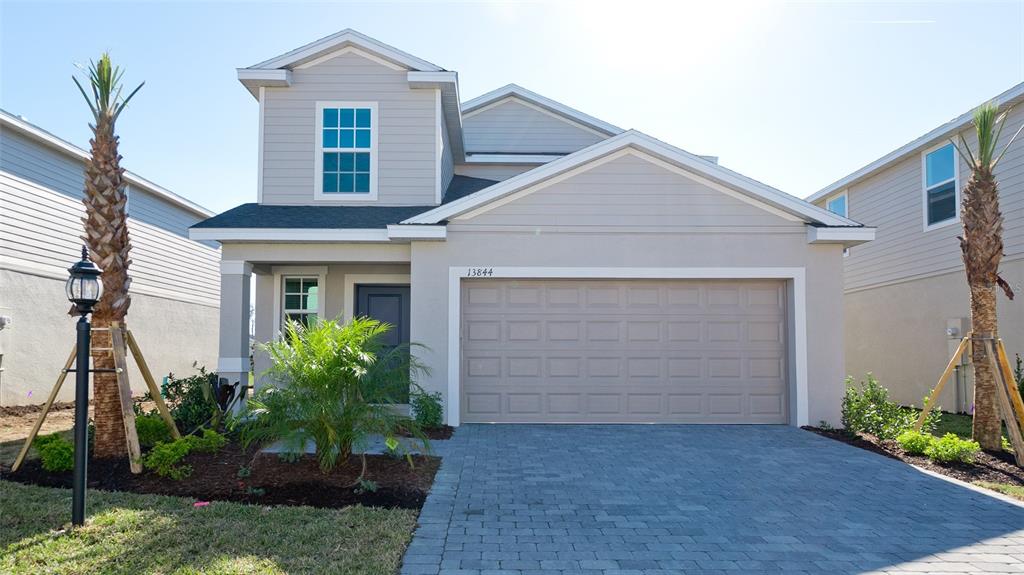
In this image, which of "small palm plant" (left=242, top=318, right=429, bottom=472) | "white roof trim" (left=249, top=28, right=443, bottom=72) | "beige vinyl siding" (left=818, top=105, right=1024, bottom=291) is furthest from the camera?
"white roof trim" (left=249, top=28, right=443, bottom=72)

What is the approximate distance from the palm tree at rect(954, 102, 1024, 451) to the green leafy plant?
9660mm

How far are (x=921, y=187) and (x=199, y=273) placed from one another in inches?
767

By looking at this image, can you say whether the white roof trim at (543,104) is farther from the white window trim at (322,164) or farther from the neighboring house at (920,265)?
the neighboring house at (920,265)

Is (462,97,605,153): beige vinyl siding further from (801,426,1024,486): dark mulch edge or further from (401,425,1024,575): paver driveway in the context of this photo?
(801,426,1024,486): dark mulch edge

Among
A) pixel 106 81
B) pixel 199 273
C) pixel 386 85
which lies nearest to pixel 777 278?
pixel 386 85

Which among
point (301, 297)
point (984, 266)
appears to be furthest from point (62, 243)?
point (984, 266)

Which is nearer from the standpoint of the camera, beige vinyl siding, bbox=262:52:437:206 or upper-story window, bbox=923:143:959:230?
beige vinyl siding, bbox=262:52:437:206

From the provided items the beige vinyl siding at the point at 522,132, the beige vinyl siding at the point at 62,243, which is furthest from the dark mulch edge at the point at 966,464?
the beige vinyl siding at the point at 62,243

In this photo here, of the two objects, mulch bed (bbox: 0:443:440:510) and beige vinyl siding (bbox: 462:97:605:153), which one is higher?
beige vinyl siding (bbox: 462:97:605:153)

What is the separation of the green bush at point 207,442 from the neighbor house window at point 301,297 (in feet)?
14.4

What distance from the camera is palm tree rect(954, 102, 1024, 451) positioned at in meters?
8.23

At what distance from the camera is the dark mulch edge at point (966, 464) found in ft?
23.1

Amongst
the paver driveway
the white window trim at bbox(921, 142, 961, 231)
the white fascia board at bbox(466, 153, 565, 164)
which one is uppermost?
the white fascia board at bbox(466, 153, 565, 164)

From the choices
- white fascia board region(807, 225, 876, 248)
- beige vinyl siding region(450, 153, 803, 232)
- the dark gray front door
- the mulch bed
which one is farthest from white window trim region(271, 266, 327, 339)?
white fascia board region(807, 225, 876, 248)
